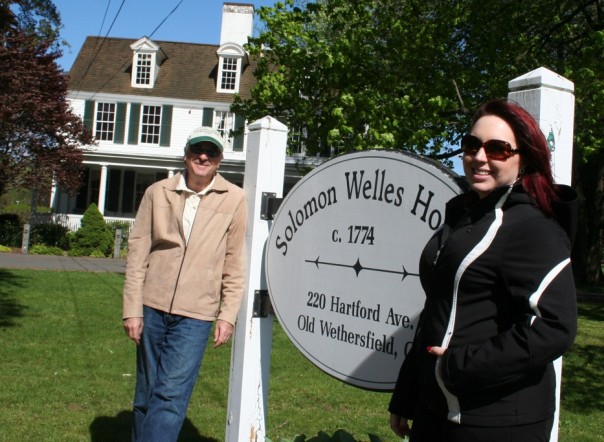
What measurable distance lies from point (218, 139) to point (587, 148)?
9.01 metres

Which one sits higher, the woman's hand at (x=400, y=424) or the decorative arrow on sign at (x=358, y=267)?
the decorative arrow on sign at (x=358, y=267)

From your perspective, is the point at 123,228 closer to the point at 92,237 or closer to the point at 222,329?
the point at 92,237

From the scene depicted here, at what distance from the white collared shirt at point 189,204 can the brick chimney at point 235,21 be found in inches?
1112

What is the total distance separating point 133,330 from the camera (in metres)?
3.43

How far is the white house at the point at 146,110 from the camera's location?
29.2 m

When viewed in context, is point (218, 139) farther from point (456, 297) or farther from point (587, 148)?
point (587, 148)

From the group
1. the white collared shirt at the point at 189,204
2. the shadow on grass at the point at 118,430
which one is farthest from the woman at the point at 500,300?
the shadow on grass at the point at 118,430

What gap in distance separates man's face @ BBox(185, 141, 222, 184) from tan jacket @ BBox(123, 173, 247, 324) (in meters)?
0.08

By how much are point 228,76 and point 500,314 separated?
29.4 m

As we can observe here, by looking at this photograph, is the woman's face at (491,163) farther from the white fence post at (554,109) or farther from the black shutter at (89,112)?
the black shutter at (89,112)

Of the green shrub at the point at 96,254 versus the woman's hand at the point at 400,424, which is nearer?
the woman's hand at the point at 400,424

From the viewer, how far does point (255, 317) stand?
3.56m

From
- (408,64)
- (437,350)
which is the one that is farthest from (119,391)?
(408,64)

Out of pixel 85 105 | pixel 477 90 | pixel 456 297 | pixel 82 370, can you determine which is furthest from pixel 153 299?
pixel 85 105
